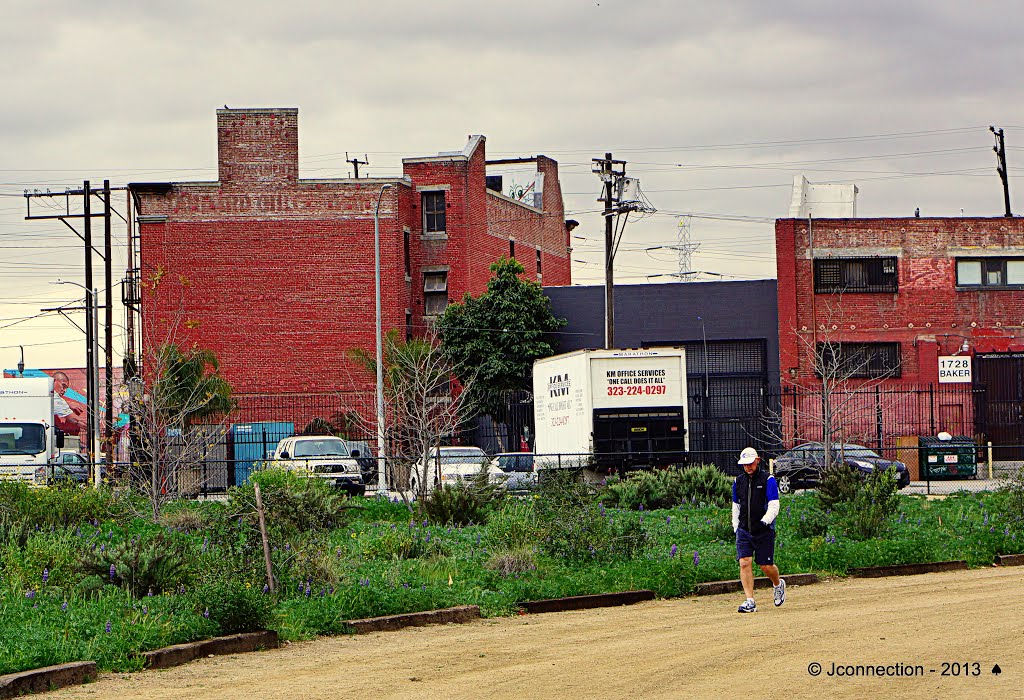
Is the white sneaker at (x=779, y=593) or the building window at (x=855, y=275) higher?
the building window at (x=855, y=275)

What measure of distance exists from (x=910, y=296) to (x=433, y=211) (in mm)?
20032

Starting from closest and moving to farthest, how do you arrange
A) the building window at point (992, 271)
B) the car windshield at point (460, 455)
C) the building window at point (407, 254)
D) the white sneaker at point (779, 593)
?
the white sneaker at point (779, 593), the car windshield at point (460, 455), the building window at point (992, 271), the building window at point (407, 254)

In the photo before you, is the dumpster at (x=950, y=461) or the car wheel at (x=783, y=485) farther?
the dumpster at (x=950, y=461)

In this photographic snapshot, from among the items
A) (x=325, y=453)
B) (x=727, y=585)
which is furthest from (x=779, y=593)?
(x=325, y=453)

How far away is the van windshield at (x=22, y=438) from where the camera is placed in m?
38.6

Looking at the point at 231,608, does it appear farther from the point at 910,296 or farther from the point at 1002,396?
the point at 1002,396

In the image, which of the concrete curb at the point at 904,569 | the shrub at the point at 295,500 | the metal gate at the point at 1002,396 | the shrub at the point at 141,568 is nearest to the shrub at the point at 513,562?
the shrub at the point at 295,500

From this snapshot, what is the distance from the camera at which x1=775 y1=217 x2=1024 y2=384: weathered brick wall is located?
49.7 m

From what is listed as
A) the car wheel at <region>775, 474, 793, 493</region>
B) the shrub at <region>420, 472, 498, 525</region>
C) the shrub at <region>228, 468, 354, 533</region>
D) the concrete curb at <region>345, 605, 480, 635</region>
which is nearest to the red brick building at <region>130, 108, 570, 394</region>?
the car wheel at <region>775, 474, 793, 493</region>

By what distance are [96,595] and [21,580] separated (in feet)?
4.34

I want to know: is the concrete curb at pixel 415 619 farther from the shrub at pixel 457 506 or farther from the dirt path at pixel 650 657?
the shrub at pixel 457 506

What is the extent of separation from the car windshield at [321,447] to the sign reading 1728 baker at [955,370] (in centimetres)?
2474

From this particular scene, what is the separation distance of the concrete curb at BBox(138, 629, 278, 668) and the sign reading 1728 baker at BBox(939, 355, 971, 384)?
40834 mm

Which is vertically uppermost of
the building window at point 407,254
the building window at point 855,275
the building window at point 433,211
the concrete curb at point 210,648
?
the building window at point 433,211
